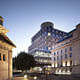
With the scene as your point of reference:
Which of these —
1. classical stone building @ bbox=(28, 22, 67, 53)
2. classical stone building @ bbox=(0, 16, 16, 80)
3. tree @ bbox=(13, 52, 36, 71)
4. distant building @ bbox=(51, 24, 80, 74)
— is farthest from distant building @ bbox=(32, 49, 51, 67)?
classical stone building @ bbox=(0, 16, 16, 80)

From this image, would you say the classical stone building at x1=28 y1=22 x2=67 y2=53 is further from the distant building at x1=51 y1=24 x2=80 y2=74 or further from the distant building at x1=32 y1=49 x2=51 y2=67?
the distant building at x1=51 y1=24 x2=80 y2=74

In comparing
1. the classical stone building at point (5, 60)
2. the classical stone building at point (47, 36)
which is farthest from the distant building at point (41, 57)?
the classical stone building at point (5, 60)

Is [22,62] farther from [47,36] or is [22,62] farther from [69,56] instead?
[47,36]

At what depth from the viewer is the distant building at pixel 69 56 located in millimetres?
52594

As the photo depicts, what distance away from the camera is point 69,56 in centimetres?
6056

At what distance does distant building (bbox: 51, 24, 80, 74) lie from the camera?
173 ft

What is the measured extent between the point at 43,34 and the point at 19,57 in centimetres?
10112

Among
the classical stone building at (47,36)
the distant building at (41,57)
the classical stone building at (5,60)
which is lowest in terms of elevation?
the distant building at (41,57)

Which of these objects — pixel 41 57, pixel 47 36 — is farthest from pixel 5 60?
pixel 47 36

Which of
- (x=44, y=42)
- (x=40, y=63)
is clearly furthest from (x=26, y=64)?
(x=44, y=42)

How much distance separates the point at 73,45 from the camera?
185 feet

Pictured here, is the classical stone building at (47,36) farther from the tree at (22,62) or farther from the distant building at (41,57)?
the tree at (22,62)

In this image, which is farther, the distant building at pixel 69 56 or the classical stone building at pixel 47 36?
the classical stone building at pixel 47 36

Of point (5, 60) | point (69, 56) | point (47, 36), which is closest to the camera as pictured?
point (5, 60)
